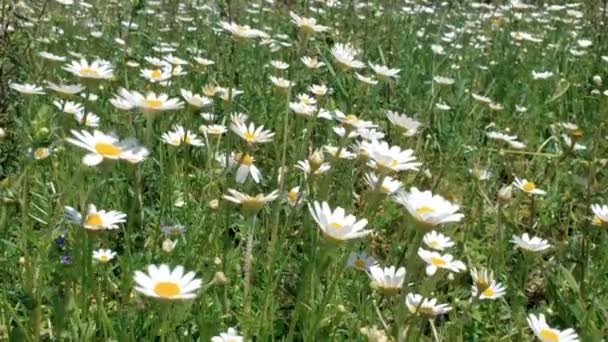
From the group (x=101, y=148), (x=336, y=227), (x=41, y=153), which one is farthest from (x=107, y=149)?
(x=41, y=153)

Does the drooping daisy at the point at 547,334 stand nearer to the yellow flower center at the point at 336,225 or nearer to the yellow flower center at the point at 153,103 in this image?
the yellow flower center at the point at 336,225

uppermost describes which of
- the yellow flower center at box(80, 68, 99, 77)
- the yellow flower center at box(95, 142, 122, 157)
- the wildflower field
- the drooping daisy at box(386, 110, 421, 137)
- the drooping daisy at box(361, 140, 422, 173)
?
the yellow flower center at box(95, 142, 122, 157)

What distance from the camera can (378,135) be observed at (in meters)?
2.05

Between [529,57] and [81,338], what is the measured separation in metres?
3.59

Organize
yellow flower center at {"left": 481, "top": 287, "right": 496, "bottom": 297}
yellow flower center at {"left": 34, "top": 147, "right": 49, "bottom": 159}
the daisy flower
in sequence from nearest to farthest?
the daisy flower → yellow flower center at {"left": 481, "top": 287, "right": 496, "bottom": 297} → yellow flower center at {"left": 34, "top": 147, "right": 49, "bottom": 159}

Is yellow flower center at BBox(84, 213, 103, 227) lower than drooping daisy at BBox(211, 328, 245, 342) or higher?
higher

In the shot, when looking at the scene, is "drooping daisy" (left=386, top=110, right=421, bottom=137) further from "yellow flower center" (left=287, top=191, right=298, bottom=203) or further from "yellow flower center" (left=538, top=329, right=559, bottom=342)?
"yellow flower center" (left=538, top=329, right=559, bottom=342)

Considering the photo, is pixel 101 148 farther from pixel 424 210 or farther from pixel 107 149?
pixel 424 210

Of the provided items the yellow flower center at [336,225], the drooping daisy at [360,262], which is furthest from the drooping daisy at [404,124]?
the yellow flower center at [336,225]

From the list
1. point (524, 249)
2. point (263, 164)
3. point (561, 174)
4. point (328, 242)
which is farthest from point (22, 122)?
point (561, 174)

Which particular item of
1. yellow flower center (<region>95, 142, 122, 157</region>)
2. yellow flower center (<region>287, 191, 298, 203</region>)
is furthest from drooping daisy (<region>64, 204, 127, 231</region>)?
yellow flower center (<region>287, 191, 298, 203</region>)

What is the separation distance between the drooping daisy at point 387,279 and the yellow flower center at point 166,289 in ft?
1.49

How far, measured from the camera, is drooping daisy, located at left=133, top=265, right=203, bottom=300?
3.47 ft

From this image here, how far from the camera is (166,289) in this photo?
1.09 metres
